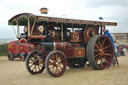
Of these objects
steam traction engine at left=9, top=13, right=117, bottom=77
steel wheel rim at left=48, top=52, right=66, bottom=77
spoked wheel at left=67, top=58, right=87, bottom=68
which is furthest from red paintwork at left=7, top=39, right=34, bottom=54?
steel wheel rim at left=48, top=52, right=66, bottom=77

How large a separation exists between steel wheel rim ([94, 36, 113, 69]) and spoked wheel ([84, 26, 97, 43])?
481mm

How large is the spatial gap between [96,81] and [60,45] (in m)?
2.25

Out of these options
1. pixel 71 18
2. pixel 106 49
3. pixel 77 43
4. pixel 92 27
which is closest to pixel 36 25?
pixel 71 18

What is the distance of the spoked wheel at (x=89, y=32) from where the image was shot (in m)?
9.81

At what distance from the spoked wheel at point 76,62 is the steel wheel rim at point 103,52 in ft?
2.79

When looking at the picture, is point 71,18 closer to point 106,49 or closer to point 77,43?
point 77,43

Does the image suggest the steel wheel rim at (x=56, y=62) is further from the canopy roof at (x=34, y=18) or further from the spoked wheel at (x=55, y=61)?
the canopy roof at (x=34, y=18)

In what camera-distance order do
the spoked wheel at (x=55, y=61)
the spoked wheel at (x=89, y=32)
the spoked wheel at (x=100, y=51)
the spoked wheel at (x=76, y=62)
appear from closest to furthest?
1. the spoked wheel at (x=55, y=61)
2. the spoked wheel at (x=100, y=51)
3. the spoked wheel at (x=89, y=32)
4. the spoked wheel at (x=76, y=62)

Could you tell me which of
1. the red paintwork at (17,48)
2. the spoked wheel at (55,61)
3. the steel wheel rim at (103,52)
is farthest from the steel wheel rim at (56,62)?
the red paintwork at (17,48)

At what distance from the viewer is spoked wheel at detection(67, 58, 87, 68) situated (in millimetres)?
9914

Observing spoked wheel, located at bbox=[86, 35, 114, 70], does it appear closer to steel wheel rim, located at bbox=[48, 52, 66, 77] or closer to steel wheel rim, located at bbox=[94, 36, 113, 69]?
steel wheel rim, located at bbox=[94, 36, 113, 69]

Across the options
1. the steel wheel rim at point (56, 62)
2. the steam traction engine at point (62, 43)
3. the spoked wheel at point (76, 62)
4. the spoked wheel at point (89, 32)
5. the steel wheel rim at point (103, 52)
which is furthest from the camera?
the spoked wheel at point (76, 62)

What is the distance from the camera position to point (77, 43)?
978 centimetres

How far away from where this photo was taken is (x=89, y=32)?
32.9 ft
